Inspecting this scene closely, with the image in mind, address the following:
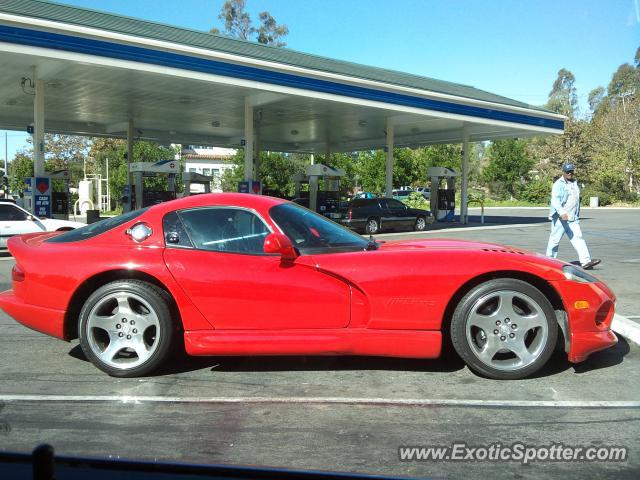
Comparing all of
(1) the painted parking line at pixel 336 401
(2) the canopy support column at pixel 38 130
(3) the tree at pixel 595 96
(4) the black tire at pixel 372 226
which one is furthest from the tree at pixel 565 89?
(1) the painted parking line at pixel 336 401

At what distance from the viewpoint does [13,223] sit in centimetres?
1330

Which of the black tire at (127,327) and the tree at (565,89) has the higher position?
the tree at (565,89)

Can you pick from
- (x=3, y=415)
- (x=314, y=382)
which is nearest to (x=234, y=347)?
(x=314, y=382)

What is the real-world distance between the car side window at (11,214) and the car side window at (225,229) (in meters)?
10.5

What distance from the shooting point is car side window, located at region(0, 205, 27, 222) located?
43.7 feet

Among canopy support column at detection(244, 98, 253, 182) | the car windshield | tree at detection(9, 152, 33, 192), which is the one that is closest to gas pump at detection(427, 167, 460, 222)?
canopy support column at detection(244, 98, 253, 182)

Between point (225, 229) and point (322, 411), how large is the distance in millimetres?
1673

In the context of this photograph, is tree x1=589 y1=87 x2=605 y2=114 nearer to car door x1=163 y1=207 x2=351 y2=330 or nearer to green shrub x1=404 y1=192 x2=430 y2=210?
green shrub x1=404 y1=192 x2=430 y2=210

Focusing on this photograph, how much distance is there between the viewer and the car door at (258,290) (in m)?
4.28

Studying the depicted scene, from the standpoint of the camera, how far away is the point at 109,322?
4.44 metres

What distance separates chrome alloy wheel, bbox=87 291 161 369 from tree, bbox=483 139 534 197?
54968 mm

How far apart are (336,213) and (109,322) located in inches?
786

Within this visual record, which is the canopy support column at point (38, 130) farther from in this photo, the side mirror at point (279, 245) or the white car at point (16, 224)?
the side mirror at point (279, 245)

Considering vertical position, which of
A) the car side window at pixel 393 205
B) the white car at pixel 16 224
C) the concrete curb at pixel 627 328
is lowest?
the concrete curb at pixel 627 328
